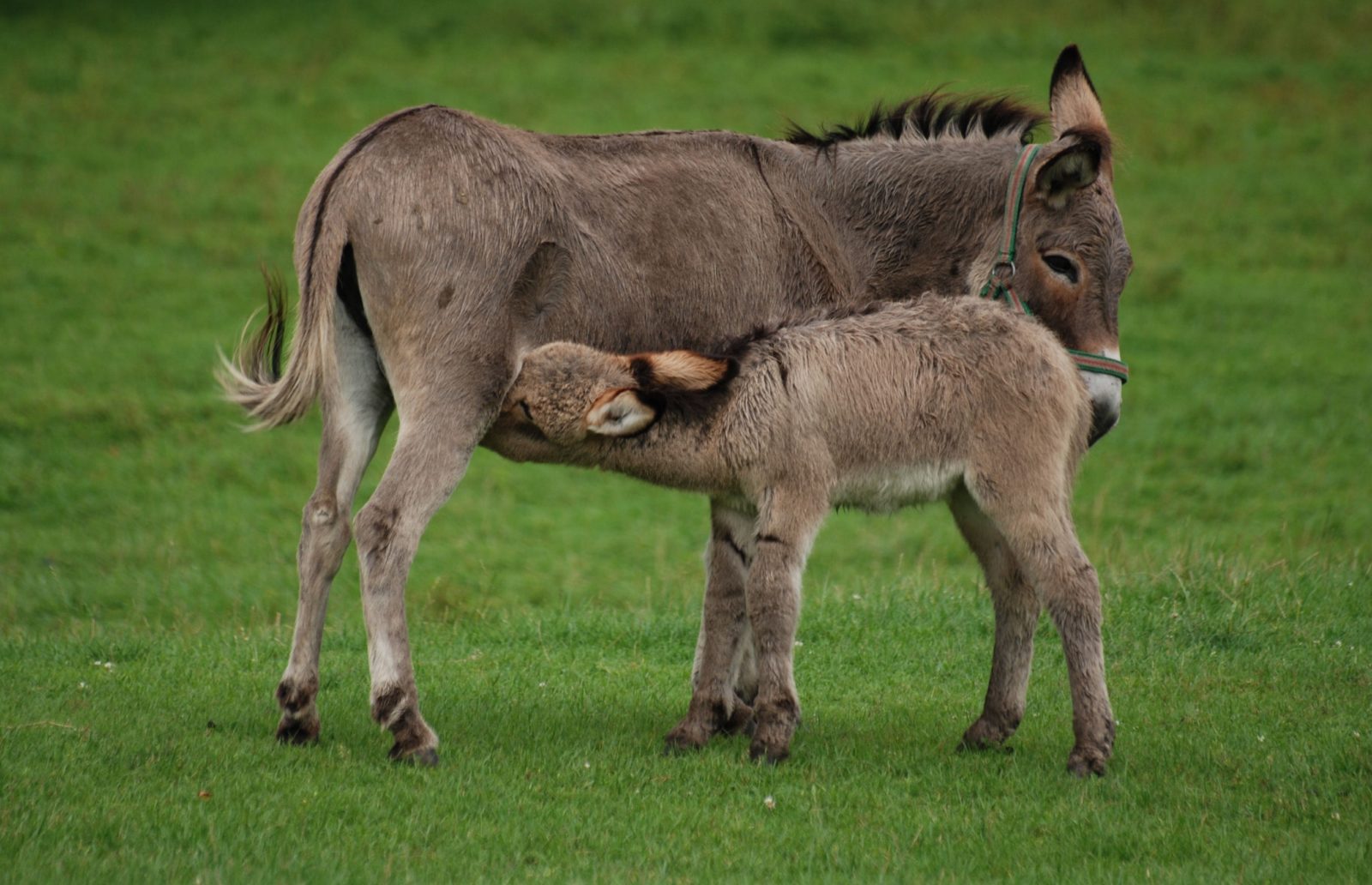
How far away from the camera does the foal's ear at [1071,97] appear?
27.1 feet

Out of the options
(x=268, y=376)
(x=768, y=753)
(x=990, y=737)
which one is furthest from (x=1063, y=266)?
(x=268, y=376)

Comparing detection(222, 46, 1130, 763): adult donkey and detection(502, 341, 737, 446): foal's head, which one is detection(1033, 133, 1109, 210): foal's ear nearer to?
detection(222, 46, 1130, 763): adult donkey

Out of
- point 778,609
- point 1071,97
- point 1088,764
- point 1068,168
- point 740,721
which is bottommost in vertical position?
point 740,721

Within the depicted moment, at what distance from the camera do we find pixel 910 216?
802cm

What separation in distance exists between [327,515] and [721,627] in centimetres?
193

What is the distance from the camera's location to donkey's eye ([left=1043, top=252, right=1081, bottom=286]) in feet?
24.7

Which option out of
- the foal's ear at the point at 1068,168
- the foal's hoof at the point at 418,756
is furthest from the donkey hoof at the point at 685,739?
the foal's ear at the point at 1068,168

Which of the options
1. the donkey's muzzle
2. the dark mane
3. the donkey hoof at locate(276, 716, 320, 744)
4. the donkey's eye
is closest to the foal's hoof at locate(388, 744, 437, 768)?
the donkey hoof at locate(276, 716, 320, 744)

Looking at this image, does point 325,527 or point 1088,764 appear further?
point 325,527

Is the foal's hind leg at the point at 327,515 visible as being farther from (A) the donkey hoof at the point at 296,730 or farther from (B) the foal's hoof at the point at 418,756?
(B) the foal's hoof at the point at 418,756

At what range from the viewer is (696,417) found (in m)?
6.80

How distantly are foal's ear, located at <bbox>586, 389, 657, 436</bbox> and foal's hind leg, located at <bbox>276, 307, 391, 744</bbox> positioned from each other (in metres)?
1.18

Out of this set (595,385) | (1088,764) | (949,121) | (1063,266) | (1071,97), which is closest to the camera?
(1088,764)

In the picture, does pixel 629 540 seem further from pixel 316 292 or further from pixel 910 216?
pixel 316 292
